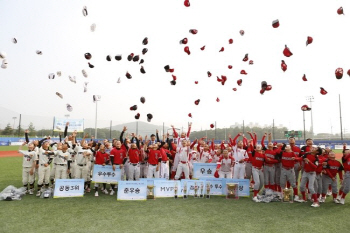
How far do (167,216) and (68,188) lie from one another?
3.92 m

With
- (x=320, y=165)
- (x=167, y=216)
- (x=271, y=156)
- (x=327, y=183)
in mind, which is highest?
(x=271, y=156)

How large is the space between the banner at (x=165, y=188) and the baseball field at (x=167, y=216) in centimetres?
29

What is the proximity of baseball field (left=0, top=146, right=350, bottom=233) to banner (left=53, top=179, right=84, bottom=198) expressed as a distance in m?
0.30

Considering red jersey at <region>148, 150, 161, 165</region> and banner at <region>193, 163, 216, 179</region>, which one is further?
banner at <region>193, 163, 216, 179</region>

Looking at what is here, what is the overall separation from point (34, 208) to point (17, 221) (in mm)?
1171

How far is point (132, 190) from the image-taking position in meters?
8.23

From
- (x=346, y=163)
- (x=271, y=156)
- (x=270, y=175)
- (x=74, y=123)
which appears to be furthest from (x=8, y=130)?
(x=346, y=163)

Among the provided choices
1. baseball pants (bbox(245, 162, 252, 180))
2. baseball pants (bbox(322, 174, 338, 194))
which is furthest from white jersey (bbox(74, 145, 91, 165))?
baseball pants (bbox(322, 174, 338, 194))

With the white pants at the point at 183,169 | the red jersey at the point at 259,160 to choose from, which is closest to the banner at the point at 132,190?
the white pants at the point at 183,169

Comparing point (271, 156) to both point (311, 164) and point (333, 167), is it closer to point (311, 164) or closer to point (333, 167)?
point (311, 164)

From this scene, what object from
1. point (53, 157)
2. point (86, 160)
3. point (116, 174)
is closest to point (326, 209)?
point (116, 174)

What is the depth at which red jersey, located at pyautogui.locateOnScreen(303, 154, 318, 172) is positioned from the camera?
8023mm

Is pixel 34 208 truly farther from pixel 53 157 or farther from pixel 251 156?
pixel 251 156

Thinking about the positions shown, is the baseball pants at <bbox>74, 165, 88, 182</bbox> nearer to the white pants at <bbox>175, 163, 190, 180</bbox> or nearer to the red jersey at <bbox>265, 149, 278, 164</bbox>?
the white pants at <bbox>175, 163, 190, 180</bbox>
